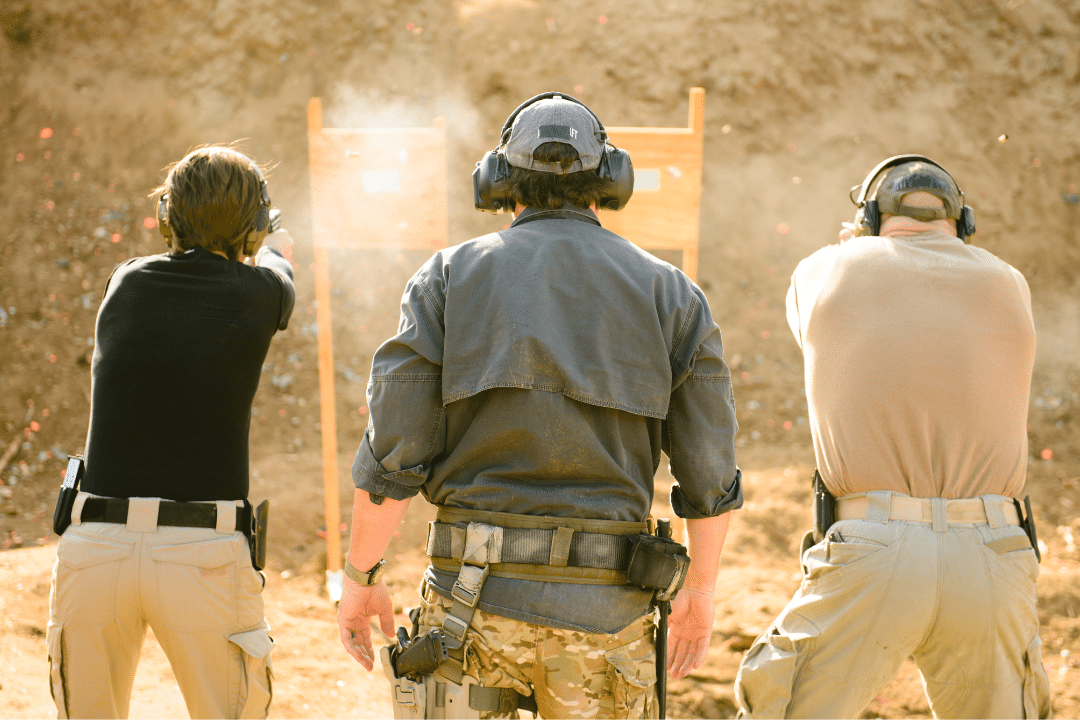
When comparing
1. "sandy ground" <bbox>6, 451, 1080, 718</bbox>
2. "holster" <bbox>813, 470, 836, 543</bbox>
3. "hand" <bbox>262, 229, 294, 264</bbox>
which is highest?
"hand" <bbox>262, 229, 294, 264</bbox>

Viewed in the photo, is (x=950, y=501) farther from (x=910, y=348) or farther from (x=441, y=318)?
(x=441, y=318)

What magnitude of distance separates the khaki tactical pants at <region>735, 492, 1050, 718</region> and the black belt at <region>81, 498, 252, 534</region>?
1.56 metres

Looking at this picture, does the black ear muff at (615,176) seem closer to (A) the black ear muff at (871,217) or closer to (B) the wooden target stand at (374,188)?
(A) the black ear muff at (871,217)

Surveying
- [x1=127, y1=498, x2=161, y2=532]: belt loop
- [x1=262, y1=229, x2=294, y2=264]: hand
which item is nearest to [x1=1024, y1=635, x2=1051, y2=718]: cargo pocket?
[x1=127, y1=498, x2=161, y2=532]: belt loop

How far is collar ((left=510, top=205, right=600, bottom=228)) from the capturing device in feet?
6.20

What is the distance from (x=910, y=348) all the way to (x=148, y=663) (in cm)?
351

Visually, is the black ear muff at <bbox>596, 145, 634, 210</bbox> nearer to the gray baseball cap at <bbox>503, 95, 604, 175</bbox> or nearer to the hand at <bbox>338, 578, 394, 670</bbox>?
the gray baseball cap at <bbox>503, 95, 604, 175</bbox>

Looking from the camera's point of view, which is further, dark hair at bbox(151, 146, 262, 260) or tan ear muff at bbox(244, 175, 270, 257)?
tan ear muff at bbox(244, 175, 270, 257)

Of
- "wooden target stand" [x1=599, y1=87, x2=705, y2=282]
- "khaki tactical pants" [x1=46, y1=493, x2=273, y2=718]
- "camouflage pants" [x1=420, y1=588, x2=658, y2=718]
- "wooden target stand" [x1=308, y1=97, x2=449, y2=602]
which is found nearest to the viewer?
"camouflage pants" [x1=420, y1=588, x2=658, y2=718]

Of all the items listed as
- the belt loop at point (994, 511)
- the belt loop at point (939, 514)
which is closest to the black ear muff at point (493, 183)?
the belt loop at point (939, 514)

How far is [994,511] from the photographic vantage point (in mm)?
2326

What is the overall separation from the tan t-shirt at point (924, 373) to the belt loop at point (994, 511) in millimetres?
32

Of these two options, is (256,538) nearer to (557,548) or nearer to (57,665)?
(57,665)

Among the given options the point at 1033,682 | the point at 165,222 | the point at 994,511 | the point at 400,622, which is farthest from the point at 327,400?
the point at 1033,682
